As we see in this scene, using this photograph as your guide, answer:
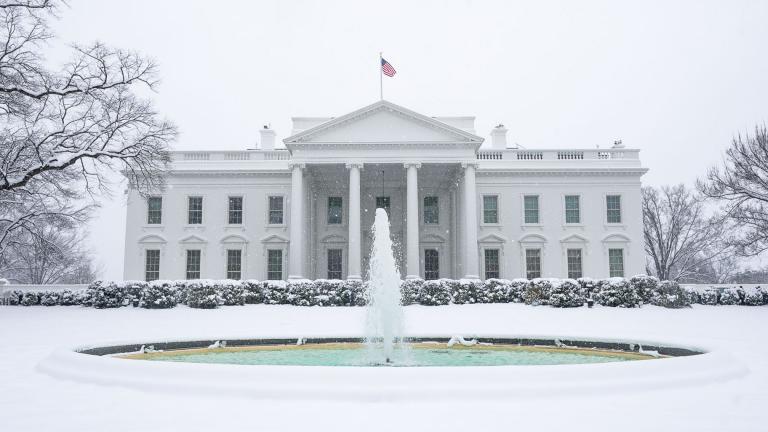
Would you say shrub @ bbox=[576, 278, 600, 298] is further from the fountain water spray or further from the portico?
the fountain water spray

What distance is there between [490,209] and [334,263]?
10050 mm

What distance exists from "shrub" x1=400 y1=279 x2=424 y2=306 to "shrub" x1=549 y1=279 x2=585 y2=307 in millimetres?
5714

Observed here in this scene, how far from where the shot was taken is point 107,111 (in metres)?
22.7

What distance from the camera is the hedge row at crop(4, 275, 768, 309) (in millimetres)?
25141

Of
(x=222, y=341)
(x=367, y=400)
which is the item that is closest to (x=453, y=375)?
(x=367, y=400)

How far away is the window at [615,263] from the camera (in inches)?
1428

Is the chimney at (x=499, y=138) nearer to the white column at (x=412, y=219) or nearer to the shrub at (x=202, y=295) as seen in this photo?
the white column at (x=412, y=219)

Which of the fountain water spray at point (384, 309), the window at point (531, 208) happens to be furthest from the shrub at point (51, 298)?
the window at point (531, 208)

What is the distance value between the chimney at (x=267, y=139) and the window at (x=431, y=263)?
40.4 feet

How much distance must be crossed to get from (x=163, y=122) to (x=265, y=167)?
12.9 meters

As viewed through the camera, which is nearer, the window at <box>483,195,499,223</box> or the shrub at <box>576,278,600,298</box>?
the shrub at <box>576,278,600,298</box>

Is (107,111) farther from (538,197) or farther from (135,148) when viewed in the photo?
(538,197)

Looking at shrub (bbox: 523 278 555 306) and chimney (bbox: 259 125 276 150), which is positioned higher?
chimney (bbox: 259 125 276 150)

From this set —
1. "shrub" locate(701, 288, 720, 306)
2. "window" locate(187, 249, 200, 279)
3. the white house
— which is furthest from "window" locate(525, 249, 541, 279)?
"window" locate(187, 249, 200, 279)
